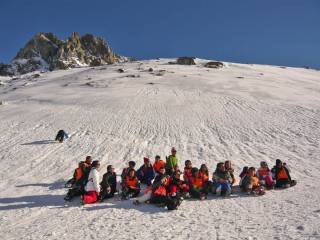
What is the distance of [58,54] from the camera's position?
413 ft

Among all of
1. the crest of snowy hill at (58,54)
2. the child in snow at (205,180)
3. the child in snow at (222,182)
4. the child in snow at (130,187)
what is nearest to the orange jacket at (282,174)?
the child in snow at (222,182)

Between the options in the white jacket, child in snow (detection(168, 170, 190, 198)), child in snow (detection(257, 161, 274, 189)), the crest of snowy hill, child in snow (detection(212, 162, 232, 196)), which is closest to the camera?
child in snow (detection(168, 170, 190, 198))

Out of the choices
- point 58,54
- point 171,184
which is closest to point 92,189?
point 171,184

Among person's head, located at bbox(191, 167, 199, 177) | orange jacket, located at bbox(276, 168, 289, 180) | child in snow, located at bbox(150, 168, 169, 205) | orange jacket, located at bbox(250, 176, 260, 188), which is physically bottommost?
child in snow, located at bbox(150, 168, 169, 205)

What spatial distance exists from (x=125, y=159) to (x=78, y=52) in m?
115

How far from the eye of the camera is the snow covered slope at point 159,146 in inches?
365

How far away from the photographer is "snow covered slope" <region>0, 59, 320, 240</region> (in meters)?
9.28

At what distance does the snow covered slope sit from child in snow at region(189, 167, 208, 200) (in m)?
0.34

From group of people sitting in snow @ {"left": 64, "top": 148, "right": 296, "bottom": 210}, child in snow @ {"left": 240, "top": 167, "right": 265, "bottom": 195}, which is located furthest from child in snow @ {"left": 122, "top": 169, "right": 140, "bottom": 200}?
child in snow @ {"left": 240, "top": 167, "right": 265, "bottom": 195}

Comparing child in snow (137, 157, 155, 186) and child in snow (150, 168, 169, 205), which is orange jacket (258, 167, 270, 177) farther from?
child in snow (137, 157, 155, 186)

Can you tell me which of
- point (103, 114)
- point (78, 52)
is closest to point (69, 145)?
point (103, 114)

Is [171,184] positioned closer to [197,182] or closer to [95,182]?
[197,182]

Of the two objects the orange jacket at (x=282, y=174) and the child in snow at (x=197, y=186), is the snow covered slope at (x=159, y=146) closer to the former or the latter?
the child in snow at (x=197, y=186)

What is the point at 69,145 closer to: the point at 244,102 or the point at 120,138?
the point at 120,138
